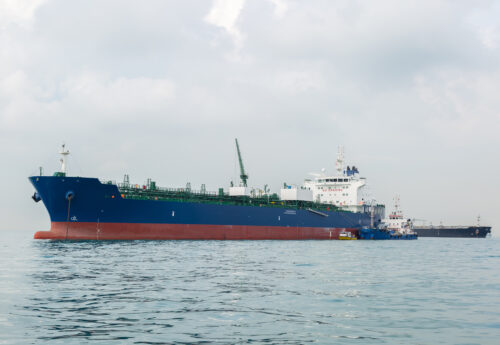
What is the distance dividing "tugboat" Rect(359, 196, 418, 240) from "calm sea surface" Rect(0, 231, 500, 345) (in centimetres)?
5267

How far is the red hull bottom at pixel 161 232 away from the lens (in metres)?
40.5

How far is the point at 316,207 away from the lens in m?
66.9

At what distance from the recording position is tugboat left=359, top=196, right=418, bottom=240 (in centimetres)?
7221

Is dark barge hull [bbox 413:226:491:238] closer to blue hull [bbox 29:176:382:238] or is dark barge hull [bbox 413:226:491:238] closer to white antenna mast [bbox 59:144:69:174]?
blue hull [bbox 29:176:382:238]

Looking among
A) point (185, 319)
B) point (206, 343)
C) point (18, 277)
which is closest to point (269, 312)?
point (185, 319)

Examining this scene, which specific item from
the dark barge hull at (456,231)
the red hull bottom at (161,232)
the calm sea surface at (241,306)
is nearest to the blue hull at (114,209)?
the red hull bottom at (161,232)

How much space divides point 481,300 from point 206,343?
9197mm

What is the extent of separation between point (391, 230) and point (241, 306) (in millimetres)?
75039

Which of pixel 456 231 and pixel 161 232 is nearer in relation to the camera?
pixel 161 232

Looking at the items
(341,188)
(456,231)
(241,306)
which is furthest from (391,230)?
(241,306)

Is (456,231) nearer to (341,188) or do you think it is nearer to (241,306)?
(341,188)

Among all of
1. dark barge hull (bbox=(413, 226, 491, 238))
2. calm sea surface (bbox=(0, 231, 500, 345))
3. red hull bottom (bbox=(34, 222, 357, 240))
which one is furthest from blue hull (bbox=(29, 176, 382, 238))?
dark barge hull (bbox=(413, 226, 491, 238))

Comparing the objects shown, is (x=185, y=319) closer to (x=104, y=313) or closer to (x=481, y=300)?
(x=104, y=313)

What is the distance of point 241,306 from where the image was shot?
1195 cm
